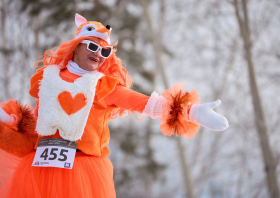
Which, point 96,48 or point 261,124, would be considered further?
point 261,124

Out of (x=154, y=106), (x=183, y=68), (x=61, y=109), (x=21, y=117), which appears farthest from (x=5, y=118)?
(x=183, y=68)

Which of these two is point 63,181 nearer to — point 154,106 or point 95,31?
point 154,106

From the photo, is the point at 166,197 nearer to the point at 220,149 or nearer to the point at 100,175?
the point at 220,149

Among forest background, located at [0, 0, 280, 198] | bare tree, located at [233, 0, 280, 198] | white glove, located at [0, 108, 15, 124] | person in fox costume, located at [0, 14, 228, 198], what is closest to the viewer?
person in fox costume, located at [0, 14, 228, 198]

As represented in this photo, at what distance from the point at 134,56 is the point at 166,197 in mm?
3699

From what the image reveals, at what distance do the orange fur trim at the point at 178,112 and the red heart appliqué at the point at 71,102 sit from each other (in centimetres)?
48

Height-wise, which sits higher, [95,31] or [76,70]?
[95,31]

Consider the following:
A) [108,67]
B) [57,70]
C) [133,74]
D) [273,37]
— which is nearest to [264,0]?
[273,37]

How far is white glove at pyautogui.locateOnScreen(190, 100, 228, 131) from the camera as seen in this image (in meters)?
1.23

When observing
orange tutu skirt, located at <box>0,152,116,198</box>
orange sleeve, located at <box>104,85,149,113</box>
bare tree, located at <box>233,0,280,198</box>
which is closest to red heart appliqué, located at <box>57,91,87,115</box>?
orange sleeve, located at <box>104,85,149,113</box>

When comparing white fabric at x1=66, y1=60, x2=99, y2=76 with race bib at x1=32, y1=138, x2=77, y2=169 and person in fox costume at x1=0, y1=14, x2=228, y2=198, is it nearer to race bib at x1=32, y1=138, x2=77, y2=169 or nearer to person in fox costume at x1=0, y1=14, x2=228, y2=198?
person in fox costume at x1=0, y1=14, x2=228, y2=198

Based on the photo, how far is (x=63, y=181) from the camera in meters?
1.38

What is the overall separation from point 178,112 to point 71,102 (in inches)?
24.8

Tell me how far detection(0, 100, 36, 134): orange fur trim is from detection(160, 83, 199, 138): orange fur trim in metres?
0.91
